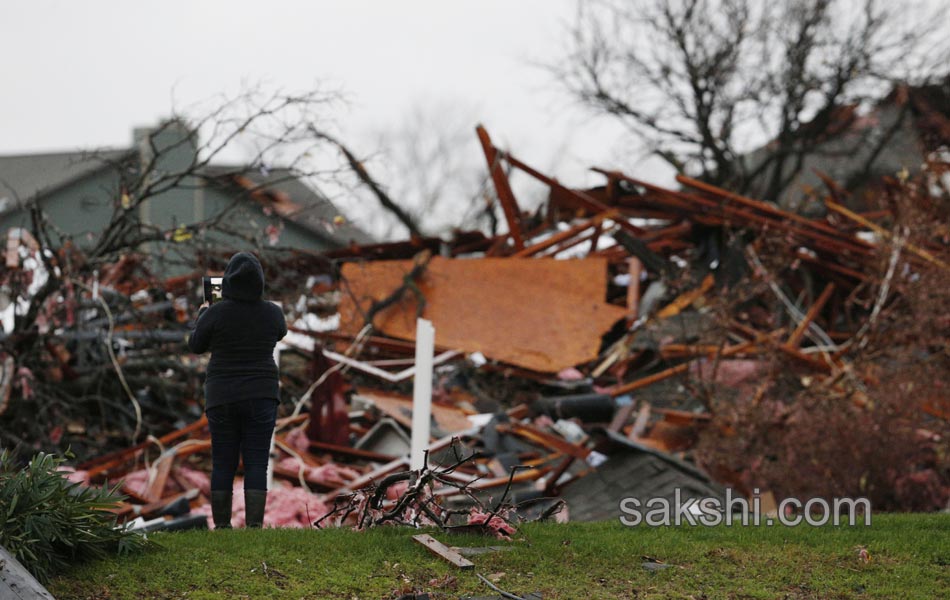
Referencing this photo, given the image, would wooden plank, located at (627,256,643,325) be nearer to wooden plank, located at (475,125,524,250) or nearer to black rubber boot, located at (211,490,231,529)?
wooden plank, located at (475,125,524,250)

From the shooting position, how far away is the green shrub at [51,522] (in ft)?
13.5

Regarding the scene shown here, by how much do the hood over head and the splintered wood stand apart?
6111 mm

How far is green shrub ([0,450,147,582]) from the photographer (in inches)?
162

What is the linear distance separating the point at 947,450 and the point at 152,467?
6417 mm

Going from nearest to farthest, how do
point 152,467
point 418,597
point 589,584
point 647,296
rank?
point 418,597 < point 589,584 < point 152,467 < point 647,296

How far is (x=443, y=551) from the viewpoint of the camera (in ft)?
14.9

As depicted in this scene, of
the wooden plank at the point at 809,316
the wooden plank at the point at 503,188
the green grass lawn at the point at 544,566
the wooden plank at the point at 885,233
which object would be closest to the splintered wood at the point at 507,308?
the wooden plank at the point at 503,188

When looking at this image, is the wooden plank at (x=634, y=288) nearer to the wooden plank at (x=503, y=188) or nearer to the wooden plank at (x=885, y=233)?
the wooden plank at (x=503, y=188)

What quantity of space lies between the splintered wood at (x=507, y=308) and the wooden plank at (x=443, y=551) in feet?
22.3

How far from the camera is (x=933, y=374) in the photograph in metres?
9.40

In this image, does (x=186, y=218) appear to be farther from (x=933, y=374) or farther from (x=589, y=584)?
(x=589, y=584)

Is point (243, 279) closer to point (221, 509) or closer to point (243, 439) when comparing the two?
point (243, 439)

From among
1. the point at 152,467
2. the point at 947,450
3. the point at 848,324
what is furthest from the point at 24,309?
the point at 848,324

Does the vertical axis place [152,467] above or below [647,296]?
below
